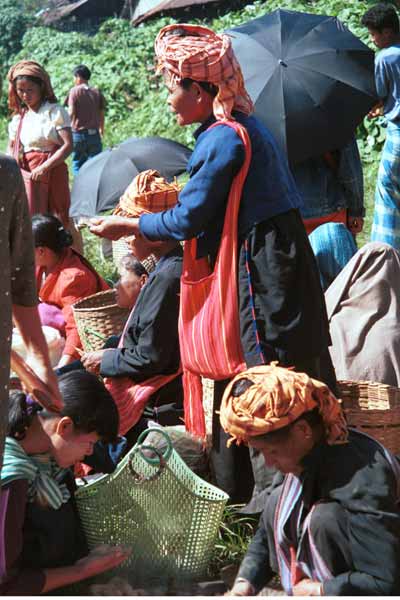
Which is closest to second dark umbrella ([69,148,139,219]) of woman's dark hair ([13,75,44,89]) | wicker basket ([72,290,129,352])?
woman's dark hair ([13,75,44,89])

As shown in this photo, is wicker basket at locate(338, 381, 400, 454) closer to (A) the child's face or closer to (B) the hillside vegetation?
(A) the child's face

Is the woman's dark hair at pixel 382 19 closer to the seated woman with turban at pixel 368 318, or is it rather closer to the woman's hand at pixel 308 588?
the seated woman with turban at pixel 368 318

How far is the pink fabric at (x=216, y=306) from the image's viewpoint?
3955 millimetres

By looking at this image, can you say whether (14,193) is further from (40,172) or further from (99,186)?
(40,172)

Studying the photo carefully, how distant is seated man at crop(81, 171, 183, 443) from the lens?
4.69 m

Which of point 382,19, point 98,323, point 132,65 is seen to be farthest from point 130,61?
point 98,323

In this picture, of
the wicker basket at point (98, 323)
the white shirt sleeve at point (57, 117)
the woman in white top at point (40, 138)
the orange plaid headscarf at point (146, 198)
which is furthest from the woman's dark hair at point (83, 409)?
the white shirt sleeve at point (57, 117)

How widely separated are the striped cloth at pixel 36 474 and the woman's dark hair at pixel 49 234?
7.53 feet

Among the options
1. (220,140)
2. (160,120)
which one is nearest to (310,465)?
(220,140)

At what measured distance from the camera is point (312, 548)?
307 centimetres

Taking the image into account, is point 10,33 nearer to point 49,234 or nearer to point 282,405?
point 49,234

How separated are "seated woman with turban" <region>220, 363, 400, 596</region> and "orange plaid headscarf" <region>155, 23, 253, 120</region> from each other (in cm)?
124

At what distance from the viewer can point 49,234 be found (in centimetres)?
597

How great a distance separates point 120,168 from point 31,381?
4.49 m
